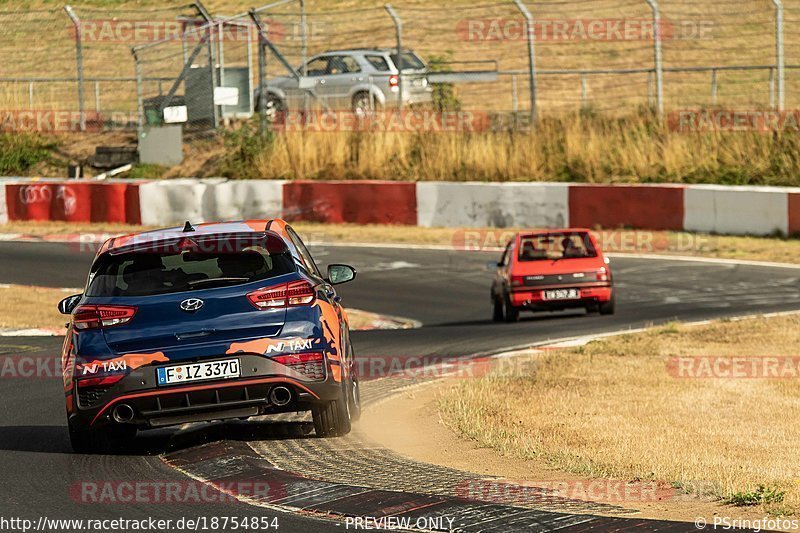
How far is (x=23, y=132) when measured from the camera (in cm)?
3456

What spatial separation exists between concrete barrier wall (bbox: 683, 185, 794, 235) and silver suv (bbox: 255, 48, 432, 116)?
8830mm

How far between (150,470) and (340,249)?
1707cm

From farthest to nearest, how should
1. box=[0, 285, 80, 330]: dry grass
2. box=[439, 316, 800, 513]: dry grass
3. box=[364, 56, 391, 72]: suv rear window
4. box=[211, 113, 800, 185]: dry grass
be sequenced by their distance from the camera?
1. box=[364, 56, 391, 72]: suv rear window
2. box=[211, 113, 800, 185]: dry grass
3. box=[0, 285, 80, 330]: dry grass
4. box=[439, 316, 800, 513]: dry grass

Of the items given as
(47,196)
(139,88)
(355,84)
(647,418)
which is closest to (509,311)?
(647,418)

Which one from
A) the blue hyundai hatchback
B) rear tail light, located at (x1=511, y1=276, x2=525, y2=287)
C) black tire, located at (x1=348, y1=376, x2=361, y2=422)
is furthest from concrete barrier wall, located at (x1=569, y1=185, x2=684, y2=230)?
the blue hyundai hatchback

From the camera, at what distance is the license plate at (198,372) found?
8352 mm

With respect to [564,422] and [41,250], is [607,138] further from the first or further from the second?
[564,422]

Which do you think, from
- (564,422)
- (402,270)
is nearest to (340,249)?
(402,270)

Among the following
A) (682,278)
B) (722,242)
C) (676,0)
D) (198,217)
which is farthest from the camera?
(676,0)

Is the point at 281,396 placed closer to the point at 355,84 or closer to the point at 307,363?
the point at 307,363

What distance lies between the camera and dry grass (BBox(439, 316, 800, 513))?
7.92 metres

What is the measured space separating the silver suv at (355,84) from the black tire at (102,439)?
2334 cm

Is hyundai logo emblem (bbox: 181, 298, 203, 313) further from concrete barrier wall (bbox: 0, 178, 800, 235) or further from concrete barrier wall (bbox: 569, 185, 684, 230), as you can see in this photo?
concrete barrier wall (bbox: 569, 185, 684, 230)

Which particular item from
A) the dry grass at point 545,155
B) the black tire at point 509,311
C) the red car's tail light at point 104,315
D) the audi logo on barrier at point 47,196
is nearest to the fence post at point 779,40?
the dry grass at point 545,155
